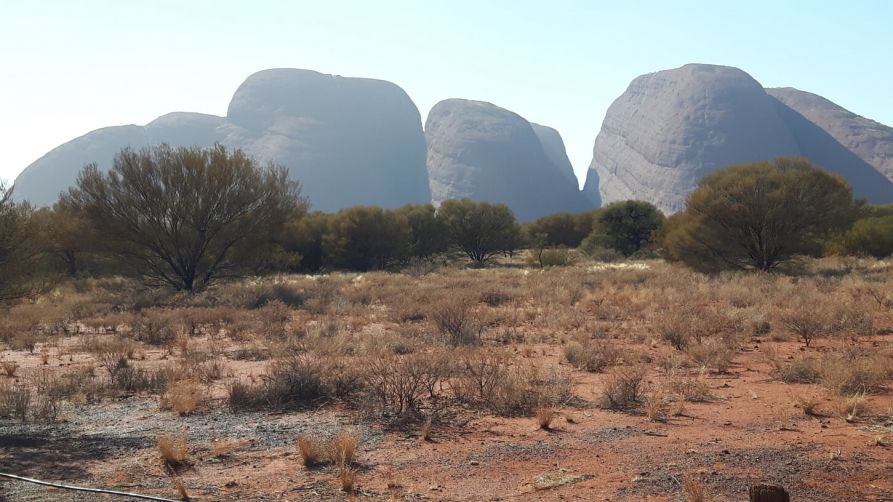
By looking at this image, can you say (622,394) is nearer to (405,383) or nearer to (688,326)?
(405,383)

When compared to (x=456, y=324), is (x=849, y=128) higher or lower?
higher

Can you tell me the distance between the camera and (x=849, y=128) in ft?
572

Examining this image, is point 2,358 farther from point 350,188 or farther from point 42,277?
point 350,188

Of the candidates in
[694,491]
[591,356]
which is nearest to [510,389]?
[591,356]

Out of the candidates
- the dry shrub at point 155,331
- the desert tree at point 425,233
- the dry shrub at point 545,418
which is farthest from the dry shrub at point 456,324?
the desert tree at point 425,233

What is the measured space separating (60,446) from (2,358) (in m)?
8.31

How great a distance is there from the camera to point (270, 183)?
1230 inches

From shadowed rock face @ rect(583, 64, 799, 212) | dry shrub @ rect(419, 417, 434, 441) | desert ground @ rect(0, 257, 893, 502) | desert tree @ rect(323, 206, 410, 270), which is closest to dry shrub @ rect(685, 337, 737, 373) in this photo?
desert ground @ rect(0, 257, 893, 502)

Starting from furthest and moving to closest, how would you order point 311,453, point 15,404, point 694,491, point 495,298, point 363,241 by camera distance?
1. point 363,241
2. point 495,298
3. point 15,404
4. point 311,453
5. point 694,491

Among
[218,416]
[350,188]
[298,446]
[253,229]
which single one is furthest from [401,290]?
[350,188]

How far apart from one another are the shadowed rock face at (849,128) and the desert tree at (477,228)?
138 meters

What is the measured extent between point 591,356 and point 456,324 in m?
4.23

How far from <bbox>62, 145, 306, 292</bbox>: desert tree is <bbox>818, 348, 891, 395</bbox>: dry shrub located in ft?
83.3

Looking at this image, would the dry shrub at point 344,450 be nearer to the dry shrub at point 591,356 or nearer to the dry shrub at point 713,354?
the dry shrub at point 591,356
